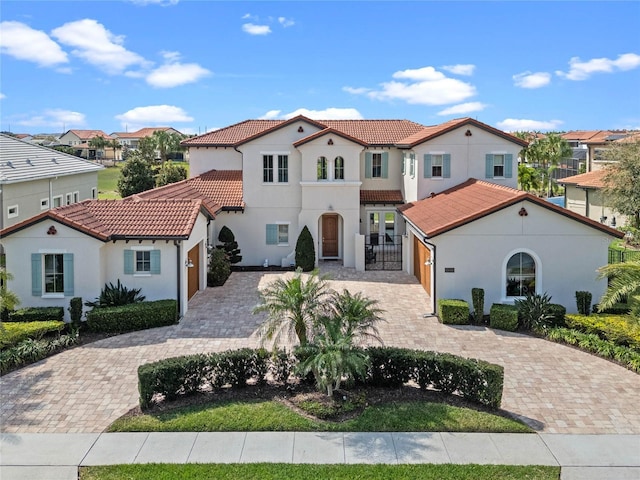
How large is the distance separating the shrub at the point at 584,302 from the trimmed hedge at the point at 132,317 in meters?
14.5

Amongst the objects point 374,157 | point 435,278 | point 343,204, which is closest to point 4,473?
point 435,278

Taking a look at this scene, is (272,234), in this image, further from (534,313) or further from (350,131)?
(534,313)

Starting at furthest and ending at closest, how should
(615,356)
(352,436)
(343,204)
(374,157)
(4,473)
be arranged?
(374,157) → (343,204) → (615,356) → (352,436) → (4,473)

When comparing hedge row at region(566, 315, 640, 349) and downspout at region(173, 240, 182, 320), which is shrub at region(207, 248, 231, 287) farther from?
hedge row at region(566, 315, 640, 349)

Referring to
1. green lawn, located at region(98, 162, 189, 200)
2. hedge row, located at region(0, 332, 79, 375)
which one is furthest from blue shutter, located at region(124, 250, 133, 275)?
green lawn, located at region(98, 162, 189, 200)

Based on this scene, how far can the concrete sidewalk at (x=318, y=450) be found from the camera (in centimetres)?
1152

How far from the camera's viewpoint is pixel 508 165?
103 feet

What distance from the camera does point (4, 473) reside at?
11188 mm

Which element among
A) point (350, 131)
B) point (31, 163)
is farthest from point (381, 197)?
point (31, 163)

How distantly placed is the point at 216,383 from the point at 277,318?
2247mm

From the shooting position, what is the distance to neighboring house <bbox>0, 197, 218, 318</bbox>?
21.2 m

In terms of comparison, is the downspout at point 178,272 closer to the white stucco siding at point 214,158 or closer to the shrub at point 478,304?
the shrub at point 478,304

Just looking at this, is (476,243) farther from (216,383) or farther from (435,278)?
(216,383)

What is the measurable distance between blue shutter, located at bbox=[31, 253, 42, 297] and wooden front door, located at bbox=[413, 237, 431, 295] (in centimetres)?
1485
